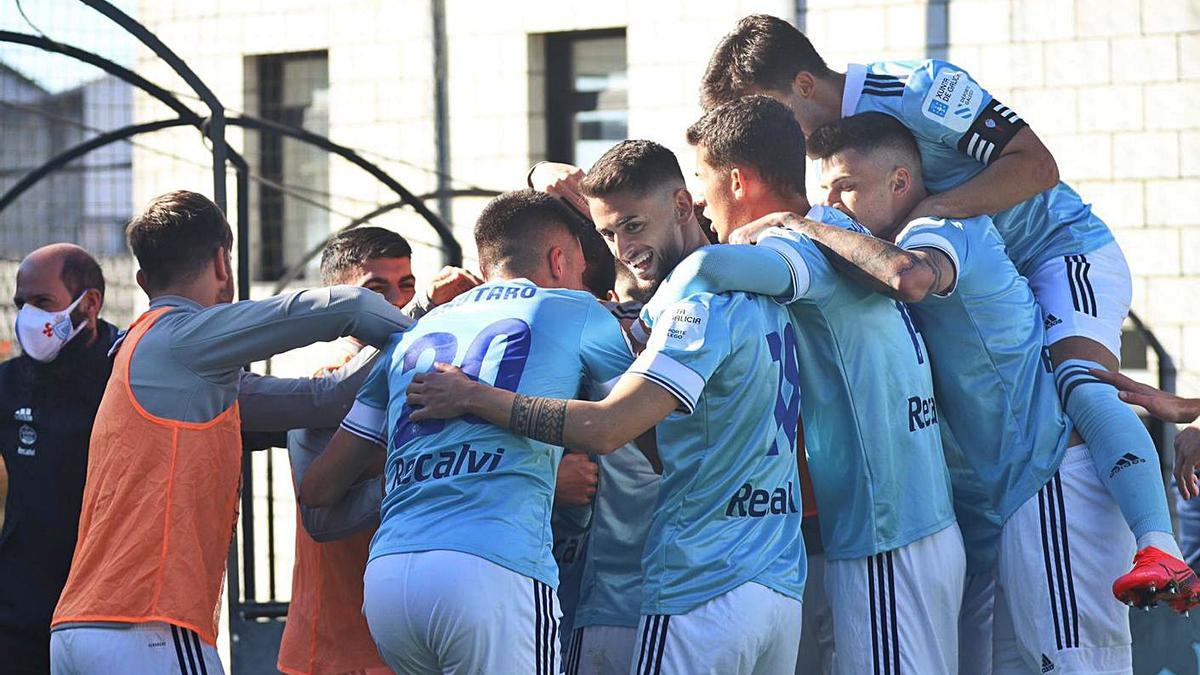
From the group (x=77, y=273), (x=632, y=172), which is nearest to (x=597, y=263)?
(x=632, y=172)

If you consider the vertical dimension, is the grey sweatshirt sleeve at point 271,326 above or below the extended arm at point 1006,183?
below

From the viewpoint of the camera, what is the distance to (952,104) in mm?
4801

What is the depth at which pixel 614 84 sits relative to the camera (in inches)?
475

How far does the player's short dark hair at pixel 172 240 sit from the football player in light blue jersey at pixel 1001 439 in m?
1.68

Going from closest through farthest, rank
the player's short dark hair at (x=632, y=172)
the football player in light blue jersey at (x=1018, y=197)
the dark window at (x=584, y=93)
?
the player's short dark hair at (x=632, y=172) → the football player in light blue jersey at (x=1018, y=197) → the dark window at (x=584, y=93)

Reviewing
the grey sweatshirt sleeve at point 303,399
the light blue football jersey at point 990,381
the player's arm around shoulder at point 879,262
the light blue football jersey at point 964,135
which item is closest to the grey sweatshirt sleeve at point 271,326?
the grey sweatshirt sleeve at point 303,399

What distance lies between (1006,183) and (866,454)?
1.02 meters

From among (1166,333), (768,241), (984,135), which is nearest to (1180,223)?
(1166,333)

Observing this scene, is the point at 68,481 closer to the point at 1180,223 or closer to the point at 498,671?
the point at 498,671

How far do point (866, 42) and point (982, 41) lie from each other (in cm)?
77

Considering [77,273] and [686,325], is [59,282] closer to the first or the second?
[77,273]

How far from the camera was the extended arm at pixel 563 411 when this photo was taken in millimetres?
3861

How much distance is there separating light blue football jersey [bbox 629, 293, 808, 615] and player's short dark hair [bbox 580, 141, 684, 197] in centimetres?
51

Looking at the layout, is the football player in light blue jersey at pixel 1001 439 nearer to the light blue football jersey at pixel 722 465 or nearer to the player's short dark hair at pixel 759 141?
the player's short dark hair at pixel 759 141
